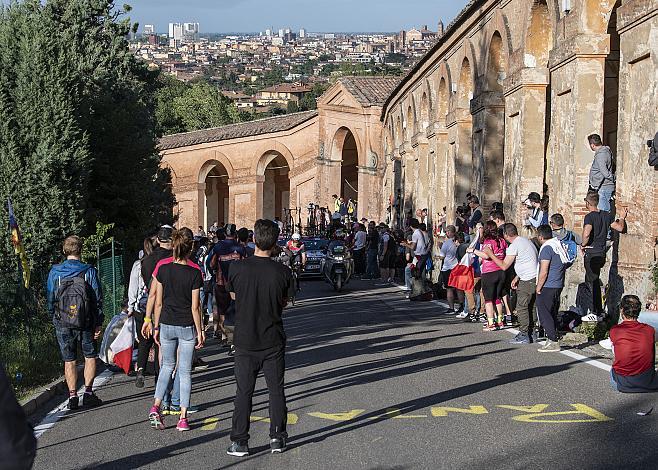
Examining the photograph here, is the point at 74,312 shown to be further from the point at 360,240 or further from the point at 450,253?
the point at 360,240

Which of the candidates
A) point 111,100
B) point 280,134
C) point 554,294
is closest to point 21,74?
point 111,100

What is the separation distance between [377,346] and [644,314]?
4.53 meters

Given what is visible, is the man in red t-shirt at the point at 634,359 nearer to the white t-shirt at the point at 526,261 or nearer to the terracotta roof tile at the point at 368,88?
the white t-shirt at the point at 526,261

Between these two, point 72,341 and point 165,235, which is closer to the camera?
point 72,341

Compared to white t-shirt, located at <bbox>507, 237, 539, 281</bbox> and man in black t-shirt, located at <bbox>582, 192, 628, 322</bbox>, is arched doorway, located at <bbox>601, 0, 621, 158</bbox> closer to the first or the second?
man in black t-shirt, located at <bbox>582, 192, 628, 322</bbox>

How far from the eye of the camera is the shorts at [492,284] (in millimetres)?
17406

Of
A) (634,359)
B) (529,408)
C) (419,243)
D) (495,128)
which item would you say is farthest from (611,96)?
(529,408)

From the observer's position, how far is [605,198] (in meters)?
17.7

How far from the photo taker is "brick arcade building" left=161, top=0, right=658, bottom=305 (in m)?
16.9

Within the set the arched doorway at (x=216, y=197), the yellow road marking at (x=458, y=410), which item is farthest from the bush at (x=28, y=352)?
the arched doorway at (x=216, y=197)

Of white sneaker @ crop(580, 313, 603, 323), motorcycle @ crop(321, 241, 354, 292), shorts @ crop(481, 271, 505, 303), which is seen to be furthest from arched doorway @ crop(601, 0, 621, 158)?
motorcycle @ crop(321, 241, 354, 292)

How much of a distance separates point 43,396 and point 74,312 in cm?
122

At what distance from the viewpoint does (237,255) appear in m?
16.5

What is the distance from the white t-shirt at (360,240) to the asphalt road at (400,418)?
861 inches
